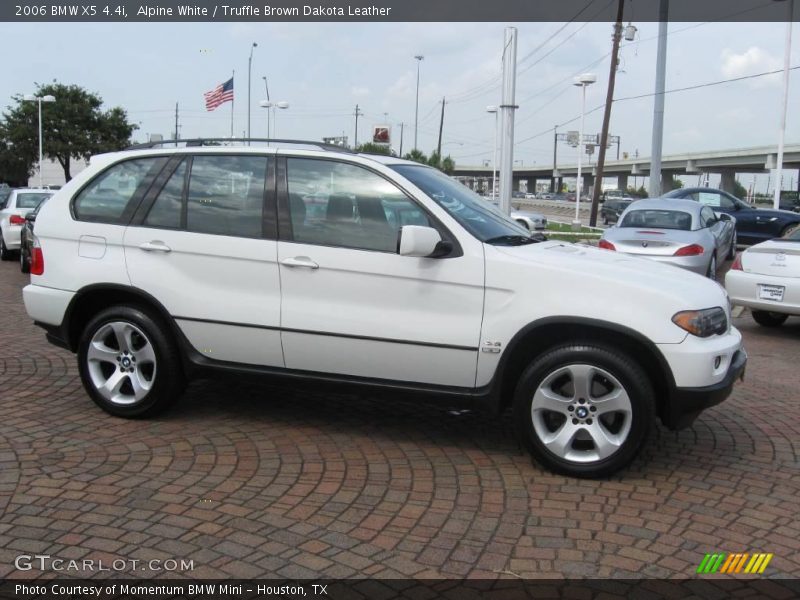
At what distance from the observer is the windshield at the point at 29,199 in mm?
17469

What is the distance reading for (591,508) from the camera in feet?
13.6

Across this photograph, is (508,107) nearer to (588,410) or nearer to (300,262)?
(300,262)

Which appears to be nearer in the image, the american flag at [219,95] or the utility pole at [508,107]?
the utility pole at [508,107]

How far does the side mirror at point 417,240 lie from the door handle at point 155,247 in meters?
1.68

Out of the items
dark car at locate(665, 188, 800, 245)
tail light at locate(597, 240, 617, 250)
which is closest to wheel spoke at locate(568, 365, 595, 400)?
tail light at locate(597, 240, 617, 250)

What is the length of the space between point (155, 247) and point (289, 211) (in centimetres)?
96

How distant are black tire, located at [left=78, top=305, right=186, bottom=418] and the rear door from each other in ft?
0.60

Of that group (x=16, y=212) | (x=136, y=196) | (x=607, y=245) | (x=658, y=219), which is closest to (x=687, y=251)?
(x=607, y=245)

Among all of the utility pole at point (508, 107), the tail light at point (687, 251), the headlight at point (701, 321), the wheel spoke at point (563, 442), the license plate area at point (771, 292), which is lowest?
the wheel spoke at point (563, 442)

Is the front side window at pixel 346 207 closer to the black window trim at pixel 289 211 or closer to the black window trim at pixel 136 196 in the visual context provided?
the black window trim at pixel 289 211

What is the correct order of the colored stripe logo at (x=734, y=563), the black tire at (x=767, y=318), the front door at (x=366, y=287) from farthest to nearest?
the black tire at (x=767, y=318)
the front door at (x=366, y=287)
the colored stripe logo at (x=734, y=563)

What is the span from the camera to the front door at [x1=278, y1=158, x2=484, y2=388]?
4684 millimetres

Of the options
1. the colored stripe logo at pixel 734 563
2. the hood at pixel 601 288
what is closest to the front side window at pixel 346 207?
the hood at pixel 601 288
